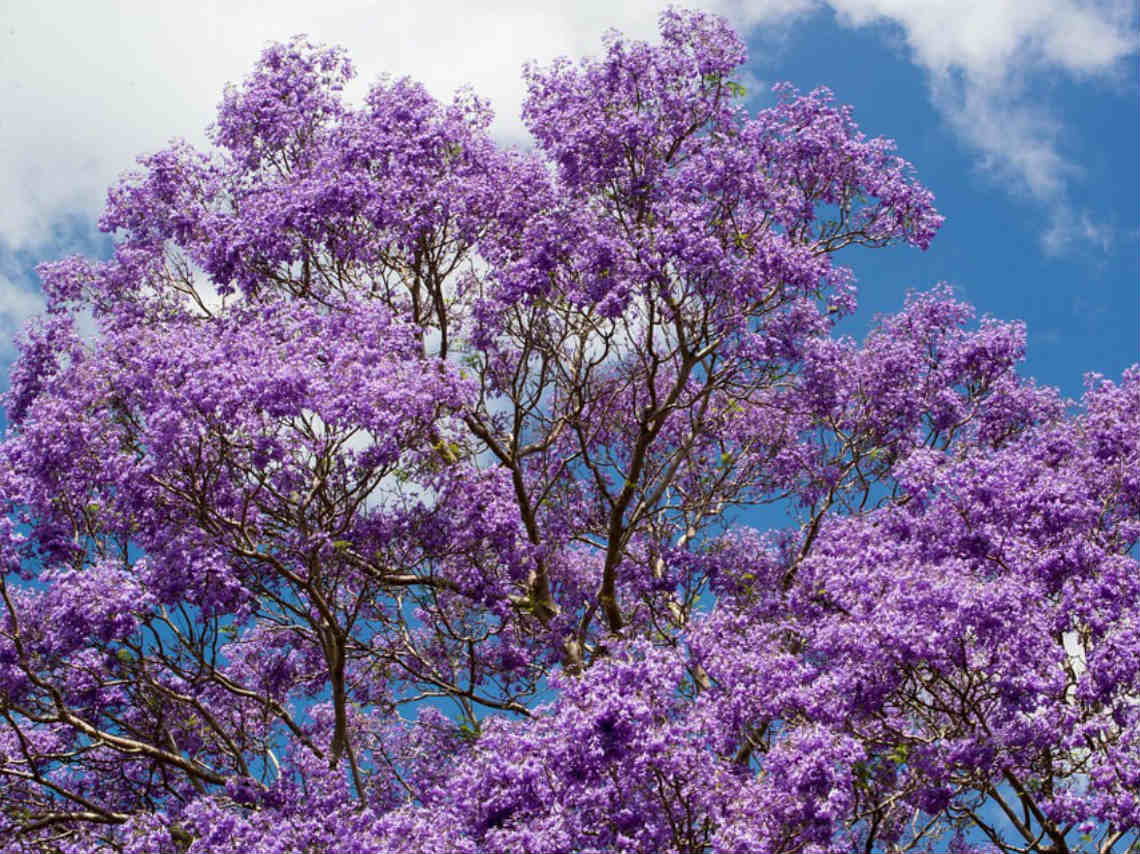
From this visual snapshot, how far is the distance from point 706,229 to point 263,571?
7162 millimetres

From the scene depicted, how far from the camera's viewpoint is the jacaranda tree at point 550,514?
40.7ft

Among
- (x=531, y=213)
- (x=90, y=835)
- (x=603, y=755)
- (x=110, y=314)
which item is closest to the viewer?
(x=603, y=755)

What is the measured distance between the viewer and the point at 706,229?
1659 centimetres

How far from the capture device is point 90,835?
14.9m

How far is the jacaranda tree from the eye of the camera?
40.7 ft

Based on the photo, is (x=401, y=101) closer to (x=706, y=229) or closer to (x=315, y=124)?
(x=315, y=124)

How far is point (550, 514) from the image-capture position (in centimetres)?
1945

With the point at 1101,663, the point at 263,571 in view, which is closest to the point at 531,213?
the point at 263,571

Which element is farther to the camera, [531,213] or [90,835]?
[531,213]

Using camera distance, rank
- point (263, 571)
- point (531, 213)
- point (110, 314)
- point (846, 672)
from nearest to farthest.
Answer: point (846, 672) → point (263, 571) → point (531, 213) → point (110, 314)

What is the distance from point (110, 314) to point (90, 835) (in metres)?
7.61

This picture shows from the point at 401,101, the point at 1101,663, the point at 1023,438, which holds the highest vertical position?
the point at 401,101

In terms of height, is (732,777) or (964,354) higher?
(964,354)

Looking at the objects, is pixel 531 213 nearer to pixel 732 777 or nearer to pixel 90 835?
pixel 732 777
